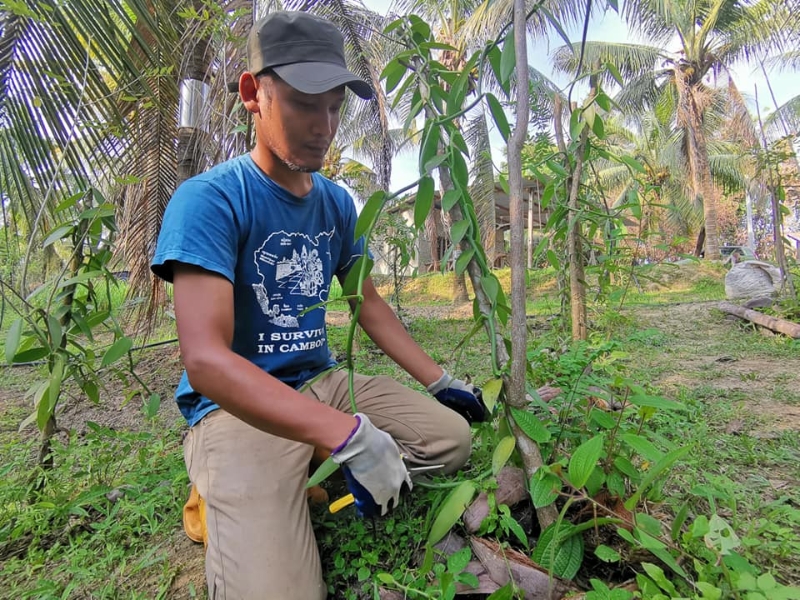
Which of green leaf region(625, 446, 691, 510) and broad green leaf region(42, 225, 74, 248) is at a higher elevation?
broad green leaf region(42, 225, 74, 248)

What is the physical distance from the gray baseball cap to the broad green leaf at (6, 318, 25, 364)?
95 centimetres

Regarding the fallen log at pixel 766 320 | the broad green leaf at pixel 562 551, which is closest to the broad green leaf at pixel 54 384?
the broad green leaf at pixel 562 551

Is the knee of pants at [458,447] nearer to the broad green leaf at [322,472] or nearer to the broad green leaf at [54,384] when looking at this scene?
the broad green leaf at [322,472]

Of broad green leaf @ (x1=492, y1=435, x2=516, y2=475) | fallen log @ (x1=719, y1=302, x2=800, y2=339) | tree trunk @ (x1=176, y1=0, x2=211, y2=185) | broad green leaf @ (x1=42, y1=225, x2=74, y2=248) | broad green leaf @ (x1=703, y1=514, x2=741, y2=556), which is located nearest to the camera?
broad green leaf @ (x1=703, y1=514, x2=741, y2=556)

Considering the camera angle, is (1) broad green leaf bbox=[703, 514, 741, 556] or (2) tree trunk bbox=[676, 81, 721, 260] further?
(2) tree trunk bbox=[676, 81, 721, 260]

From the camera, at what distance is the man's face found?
1.25 metres

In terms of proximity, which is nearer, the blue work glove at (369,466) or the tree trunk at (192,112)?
the blue work glove at (369,466)

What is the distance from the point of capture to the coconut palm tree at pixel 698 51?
11023 millimetres

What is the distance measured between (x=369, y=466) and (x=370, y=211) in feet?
1.83

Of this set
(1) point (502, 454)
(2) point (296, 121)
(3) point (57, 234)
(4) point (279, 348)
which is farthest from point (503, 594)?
(3) point (57, 234)

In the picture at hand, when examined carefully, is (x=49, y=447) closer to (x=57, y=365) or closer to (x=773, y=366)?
(x=57, y=365)

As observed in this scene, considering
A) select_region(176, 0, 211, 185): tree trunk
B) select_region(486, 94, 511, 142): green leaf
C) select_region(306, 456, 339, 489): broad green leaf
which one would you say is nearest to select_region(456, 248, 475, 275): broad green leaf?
select_region(486, 94, 511, 142): green leaf

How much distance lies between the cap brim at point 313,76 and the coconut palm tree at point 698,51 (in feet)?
38.0

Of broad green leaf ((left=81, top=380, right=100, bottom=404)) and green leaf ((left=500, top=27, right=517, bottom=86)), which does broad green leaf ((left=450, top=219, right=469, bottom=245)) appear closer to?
green leaf ((left=500, top=27, right=517, bottom=86))
